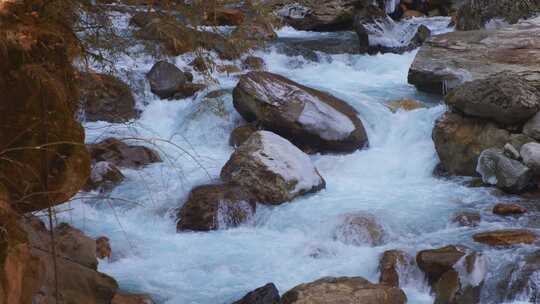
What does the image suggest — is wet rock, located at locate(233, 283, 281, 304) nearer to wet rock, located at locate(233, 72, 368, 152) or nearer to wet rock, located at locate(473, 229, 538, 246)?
wet rock, located at locate(473, 229, 538, 246)

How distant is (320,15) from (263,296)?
38.2ft

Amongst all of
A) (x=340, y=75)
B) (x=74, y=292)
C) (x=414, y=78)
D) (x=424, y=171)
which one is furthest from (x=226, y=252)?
(x=340, y=75)

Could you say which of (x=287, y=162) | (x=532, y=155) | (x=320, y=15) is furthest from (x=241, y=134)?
(x=320, y=15)

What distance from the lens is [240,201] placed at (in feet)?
20.1

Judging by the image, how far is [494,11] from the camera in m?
12.5

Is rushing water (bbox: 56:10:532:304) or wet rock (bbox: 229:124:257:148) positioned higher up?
wet rock (bbox: 229:124:257:148)

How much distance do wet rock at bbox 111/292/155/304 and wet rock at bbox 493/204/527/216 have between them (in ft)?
10.4

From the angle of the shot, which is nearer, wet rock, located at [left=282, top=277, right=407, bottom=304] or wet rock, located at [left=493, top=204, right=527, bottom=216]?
wet rock, located at [left=282, top=277, right=407, bottom=304]

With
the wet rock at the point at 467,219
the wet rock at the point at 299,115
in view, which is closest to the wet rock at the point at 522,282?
the wet rock at the point at 467,219

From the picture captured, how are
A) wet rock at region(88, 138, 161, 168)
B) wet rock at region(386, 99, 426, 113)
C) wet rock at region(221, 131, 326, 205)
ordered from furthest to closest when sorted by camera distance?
wet rock at region(386, 99, 426, 113) < wet rock at region(88, 138, 161, 168) < wet rock at region(221, 131, 326, 205)

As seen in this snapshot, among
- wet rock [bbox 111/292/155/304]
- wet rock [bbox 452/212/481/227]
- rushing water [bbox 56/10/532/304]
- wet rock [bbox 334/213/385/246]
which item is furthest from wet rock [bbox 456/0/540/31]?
wet rock [bbox 111/292/155/304]

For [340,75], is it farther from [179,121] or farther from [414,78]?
[179,121]

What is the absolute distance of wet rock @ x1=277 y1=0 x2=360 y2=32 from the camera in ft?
49.4

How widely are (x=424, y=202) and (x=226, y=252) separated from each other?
2.11m
